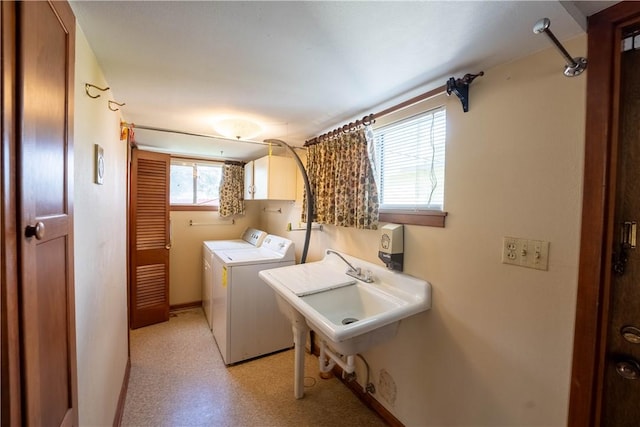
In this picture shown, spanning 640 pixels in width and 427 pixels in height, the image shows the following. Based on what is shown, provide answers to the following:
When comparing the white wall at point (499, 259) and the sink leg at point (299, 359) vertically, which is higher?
the white wall at point (499, 259)

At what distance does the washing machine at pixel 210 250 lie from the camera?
308cm

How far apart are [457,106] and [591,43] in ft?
1.67

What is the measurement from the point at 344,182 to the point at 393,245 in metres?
0.62

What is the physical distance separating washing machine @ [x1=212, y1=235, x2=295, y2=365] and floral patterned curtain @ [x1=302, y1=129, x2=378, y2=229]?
72cm

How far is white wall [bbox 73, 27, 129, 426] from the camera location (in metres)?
1.04

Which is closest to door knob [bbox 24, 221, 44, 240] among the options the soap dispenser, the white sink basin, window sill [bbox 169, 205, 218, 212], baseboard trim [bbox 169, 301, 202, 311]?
the white sink basin

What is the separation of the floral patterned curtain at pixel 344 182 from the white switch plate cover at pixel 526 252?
759 millimetres

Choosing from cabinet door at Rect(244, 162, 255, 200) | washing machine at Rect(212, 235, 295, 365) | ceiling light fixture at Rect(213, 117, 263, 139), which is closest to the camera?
ceiling light fixture at Rect(213, 117, 263, 139)

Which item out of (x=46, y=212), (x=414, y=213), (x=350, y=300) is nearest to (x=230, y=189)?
(x=350, y=300)

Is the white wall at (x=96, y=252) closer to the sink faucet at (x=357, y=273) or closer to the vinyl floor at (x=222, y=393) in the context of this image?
the vinyl floor at (x=222, y=393)

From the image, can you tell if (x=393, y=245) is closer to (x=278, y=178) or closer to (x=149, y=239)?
(x=278, y=178)

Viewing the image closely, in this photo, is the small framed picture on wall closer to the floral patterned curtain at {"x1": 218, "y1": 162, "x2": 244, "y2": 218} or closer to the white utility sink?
the white utility sink

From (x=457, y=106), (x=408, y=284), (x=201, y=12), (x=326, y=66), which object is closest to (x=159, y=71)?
(x=201, y=12)

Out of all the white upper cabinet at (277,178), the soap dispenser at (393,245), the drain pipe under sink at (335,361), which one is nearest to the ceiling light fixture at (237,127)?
the white upper cabinet at (277,178)
